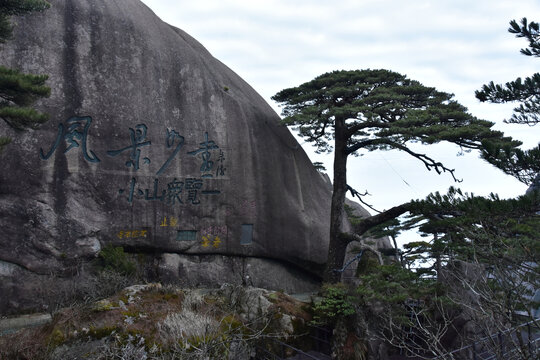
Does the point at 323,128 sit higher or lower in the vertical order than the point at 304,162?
higher

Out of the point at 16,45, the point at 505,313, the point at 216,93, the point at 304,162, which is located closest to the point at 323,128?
the point at 304,162

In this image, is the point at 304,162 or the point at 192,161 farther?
the point at 304,162

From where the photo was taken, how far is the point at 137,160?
1077cm

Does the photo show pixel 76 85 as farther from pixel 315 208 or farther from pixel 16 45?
pixel 315 208

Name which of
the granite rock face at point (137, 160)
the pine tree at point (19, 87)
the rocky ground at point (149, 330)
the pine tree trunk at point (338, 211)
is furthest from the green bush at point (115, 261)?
the pine tree trunk at point (338, 211)

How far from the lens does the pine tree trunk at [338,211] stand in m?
12.5

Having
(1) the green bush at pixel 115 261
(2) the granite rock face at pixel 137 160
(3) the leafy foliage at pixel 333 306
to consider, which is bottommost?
(3) the leafy foliage at pixel 333 306

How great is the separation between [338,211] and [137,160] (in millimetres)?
5354

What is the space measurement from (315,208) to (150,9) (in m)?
7.14

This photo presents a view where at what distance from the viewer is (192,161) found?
1150cm

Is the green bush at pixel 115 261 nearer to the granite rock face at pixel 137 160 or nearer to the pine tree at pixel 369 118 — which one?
the granite rock face at pixel 137 160

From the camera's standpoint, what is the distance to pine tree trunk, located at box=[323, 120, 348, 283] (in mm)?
12469

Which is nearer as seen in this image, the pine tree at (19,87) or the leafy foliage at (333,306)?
the pine tree at (19,87)

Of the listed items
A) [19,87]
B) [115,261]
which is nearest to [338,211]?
[115,261]
